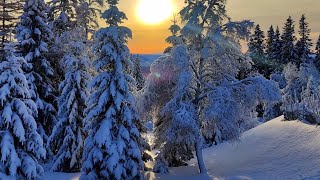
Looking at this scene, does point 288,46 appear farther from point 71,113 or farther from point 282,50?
point 71,113

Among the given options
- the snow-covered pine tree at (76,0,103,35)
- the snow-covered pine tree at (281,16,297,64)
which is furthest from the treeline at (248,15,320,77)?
the snow-covered pine tree at (76,0,103,35)

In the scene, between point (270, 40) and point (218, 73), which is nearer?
point (218, 73)

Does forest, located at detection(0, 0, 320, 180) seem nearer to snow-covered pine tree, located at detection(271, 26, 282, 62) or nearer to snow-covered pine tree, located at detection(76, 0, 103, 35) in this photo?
snow-covered pine tree, located at detection(76, 0, 103, 35)

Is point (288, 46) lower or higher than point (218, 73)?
higher

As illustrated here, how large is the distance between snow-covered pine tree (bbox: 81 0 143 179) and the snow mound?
13.7 ft

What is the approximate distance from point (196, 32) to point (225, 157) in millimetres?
8862

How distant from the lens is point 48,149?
83.6ft

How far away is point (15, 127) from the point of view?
15.3 m

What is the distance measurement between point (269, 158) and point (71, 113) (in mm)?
12119

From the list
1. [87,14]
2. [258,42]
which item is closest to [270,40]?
[258,42]

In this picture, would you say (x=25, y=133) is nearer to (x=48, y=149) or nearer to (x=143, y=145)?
(x=143, y=145)

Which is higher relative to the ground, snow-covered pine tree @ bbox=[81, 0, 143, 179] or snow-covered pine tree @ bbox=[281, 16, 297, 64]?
snow-covered pine tree @ bbox=[281, 16, 297, 64]

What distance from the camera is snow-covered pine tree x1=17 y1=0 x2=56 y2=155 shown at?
2486 centimetres

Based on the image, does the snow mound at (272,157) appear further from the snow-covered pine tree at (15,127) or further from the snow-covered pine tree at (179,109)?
the snow-covered pine tree at (15,127)
